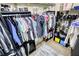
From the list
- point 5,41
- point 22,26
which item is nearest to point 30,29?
point 22,26

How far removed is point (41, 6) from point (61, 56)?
0.51 meters

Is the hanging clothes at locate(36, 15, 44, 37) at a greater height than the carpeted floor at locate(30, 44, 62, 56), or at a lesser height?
greater

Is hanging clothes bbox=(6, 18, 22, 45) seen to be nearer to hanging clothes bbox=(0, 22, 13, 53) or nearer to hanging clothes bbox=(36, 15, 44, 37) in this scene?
hanging clothes bbox=(0, 22, 13, 53)

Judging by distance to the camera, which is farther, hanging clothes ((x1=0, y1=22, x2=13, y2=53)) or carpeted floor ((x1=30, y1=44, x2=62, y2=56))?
carpeted floor ((x1=30, y1=44, x2=62, y2=56))

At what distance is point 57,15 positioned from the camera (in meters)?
1.01

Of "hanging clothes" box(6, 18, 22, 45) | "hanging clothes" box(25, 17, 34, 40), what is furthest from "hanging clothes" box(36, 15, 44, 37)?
"hanging clothes" box(6, 18, 22, 45)

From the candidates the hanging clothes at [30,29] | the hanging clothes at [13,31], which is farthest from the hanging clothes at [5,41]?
the hanging clothes at [30,29]

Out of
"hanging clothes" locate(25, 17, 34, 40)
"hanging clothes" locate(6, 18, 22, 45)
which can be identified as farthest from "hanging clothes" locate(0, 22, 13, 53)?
"hanging clothes" locate(25, 17, 34, 40)

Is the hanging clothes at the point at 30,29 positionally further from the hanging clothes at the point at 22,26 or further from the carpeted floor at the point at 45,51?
the carpeted floor at the point at 45,51

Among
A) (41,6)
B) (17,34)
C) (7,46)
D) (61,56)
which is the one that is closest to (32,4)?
(41,6)

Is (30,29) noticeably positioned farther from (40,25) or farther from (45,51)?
(45,51)

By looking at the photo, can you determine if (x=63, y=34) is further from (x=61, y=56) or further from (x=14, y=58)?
(x=14, y=58)

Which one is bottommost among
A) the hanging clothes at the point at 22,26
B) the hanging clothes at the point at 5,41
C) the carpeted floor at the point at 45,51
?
the carpeted floor at the point at 45,51

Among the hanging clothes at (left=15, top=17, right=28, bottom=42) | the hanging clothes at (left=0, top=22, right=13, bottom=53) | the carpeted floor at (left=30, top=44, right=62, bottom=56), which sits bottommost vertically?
the carpeted floor at (left=30, top=44, right=62, bottom=56)
